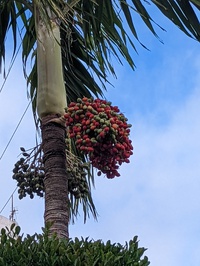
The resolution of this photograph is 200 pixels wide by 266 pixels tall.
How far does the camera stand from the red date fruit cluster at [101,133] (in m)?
3.49

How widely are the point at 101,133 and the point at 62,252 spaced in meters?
0.76

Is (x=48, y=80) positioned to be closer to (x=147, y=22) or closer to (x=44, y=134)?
(x=44, y=134)

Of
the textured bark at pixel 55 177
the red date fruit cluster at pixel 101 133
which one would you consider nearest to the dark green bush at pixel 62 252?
the textured bark at pixel 55 177

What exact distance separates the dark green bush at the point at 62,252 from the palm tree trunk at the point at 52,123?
26cm

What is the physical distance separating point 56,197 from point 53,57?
91cm

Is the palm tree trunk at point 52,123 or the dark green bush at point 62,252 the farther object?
the palm tree trunk at point 52,123

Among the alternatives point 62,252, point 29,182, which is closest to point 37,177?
point 29,182

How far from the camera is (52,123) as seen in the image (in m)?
3.69

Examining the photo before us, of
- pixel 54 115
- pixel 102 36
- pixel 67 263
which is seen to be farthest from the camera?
pixel 102 36

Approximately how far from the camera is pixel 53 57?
383 centimetres

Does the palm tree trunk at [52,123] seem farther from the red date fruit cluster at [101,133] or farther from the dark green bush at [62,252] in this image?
the dark green bush at [62,252]

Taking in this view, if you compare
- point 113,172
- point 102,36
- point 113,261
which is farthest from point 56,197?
point 102,36

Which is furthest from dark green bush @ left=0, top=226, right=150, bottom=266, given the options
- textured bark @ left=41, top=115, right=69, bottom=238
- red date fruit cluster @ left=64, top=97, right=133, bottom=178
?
red date fruit cluster @ left=64, top=97, right=133, bottom=178

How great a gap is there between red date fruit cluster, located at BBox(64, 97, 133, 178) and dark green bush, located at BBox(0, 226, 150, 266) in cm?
56
